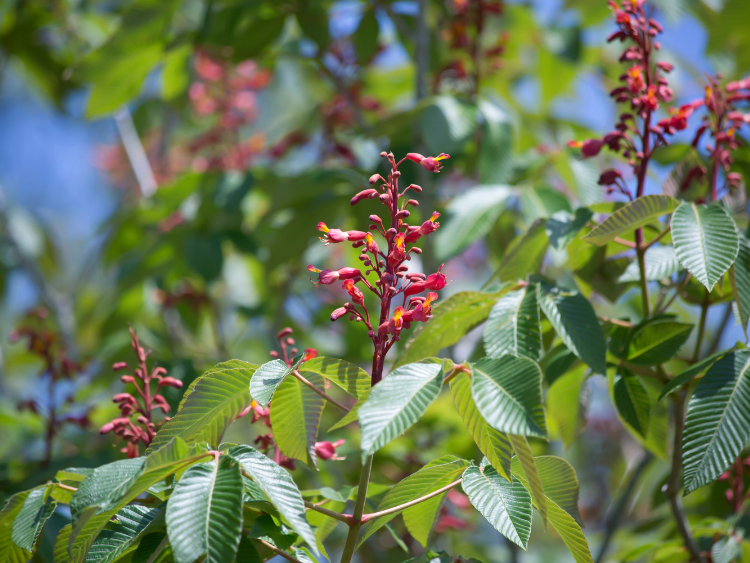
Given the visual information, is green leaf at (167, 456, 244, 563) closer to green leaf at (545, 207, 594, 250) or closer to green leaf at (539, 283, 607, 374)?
green leaf at (539, 283, 607, 374)

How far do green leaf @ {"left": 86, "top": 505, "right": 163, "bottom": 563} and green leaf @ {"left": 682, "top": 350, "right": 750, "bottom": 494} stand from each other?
821 mm

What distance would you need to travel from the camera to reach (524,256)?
1.29 m

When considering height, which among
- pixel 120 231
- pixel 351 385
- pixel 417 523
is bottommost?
pixel 120 231

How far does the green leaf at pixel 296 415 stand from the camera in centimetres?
93

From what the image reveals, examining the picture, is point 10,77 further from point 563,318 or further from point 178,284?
point 563,318

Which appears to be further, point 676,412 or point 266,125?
point 266,125

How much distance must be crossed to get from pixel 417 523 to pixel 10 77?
711 centimetres

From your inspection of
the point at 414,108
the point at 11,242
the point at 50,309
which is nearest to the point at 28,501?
the point at 414,108

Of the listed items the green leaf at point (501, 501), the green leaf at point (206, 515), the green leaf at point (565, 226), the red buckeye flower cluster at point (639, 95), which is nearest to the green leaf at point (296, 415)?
the green leaf at point (206, 515)

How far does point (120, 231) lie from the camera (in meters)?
2.68

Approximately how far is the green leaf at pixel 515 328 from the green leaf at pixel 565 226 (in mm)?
124

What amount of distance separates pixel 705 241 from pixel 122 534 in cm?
104

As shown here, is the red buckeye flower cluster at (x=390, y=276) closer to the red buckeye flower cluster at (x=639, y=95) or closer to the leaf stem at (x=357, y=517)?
the leaf stem at (x=357, y=517)

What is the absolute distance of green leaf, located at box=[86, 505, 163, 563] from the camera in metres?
0.85
